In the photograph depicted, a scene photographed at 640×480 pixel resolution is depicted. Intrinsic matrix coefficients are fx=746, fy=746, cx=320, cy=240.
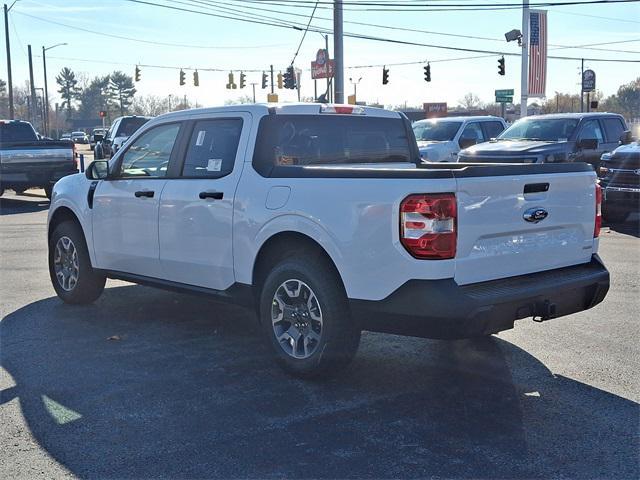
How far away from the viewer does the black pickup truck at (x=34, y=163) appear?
56.4 ft

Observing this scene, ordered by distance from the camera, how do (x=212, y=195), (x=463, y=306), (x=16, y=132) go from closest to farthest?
(x=463, y=306)
(x=212, y=195)
(x=16, y=132)

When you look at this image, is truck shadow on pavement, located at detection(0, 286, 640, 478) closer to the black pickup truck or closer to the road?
the road

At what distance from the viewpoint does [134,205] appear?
6.41 meters

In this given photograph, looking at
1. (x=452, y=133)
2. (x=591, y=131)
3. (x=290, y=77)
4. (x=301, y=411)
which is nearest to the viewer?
(x=301, y=411)

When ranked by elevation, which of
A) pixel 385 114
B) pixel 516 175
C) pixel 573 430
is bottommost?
pixel 573 430

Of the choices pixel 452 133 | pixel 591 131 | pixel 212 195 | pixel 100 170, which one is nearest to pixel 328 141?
pixel 212 195

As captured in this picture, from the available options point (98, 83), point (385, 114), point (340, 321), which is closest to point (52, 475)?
point (340, 321)

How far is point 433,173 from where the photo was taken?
170 inches

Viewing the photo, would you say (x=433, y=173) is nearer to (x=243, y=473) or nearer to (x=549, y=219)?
(x=549, y=219)

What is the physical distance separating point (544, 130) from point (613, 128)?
1679mm

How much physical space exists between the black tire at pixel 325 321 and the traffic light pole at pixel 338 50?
18.5m

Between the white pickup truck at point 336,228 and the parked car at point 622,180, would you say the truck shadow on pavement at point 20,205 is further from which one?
the parked car at point 622,180

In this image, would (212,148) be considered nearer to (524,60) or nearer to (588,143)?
(588,143)

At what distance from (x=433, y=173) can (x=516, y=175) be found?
0.68 metres
